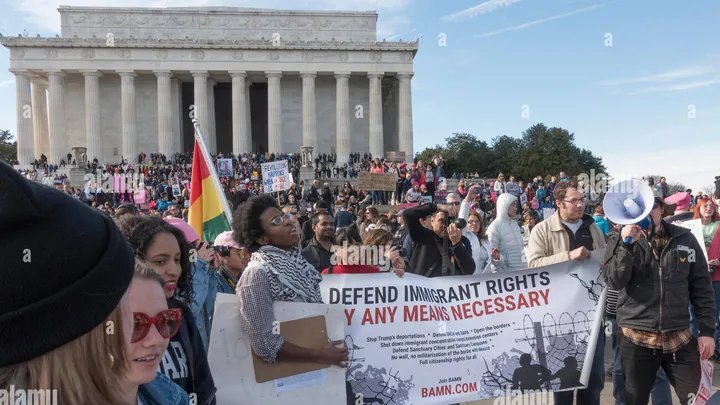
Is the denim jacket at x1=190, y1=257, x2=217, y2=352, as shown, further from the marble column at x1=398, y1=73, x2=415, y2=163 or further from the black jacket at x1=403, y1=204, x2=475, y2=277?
the marble column at x1=398, y1=73, x2=415, y2=163

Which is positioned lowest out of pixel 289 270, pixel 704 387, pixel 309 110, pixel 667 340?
pixel 704 387

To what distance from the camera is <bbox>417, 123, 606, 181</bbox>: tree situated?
6688cm

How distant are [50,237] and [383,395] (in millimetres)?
3557

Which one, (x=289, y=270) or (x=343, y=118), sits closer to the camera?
(x=289, y=270)

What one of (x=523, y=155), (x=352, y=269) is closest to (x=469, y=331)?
(x=352, y=269)

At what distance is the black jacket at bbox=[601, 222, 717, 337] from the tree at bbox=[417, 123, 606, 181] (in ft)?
205

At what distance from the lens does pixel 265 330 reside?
3.33 metres

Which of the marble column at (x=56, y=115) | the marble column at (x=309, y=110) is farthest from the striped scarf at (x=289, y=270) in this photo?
the marble column at (x=56, y=115)

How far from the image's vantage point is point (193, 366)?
2721mm

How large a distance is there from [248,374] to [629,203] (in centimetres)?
322

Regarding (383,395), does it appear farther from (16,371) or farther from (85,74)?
(85,74)

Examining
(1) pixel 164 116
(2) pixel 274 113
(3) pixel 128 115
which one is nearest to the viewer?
(3) pixel 128 115

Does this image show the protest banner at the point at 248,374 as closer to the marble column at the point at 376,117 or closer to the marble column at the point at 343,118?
the marble column at the point at 343,118

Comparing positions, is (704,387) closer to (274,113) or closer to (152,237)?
(152,237)
